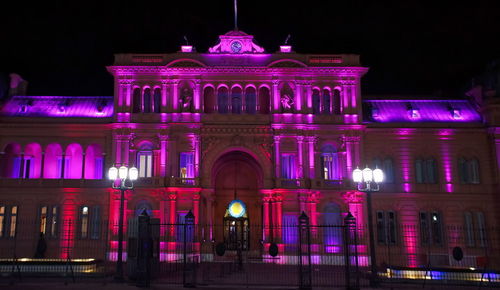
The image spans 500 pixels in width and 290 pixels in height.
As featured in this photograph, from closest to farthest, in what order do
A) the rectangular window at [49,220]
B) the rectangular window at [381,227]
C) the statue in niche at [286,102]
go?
the rectangular window at [49,220] < the rectangular window at [381,227] < the statue in niche at [286,102]

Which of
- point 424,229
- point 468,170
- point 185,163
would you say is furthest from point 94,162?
point 468,170

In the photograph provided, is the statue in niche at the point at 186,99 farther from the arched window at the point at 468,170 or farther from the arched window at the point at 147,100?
the arched window at the point at 468,170

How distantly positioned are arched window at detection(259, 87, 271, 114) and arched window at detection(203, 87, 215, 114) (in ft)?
14.8

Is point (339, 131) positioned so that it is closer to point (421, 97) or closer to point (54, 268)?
point (421, 97)

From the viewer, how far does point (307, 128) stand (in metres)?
43.2

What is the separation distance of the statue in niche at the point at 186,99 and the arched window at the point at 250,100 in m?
5.27

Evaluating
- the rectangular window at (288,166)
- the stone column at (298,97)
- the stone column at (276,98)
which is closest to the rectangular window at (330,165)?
the rectangular window at (288,166)

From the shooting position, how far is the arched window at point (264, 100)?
44.8 meters

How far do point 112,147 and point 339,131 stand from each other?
21015 millimetres

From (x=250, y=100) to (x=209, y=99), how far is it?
13.0ft

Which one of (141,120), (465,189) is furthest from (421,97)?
(141,120)

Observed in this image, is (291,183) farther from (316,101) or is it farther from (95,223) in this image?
(95,223)

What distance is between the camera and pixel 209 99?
45000 mm

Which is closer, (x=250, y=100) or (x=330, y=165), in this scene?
(x=330, y=165)
